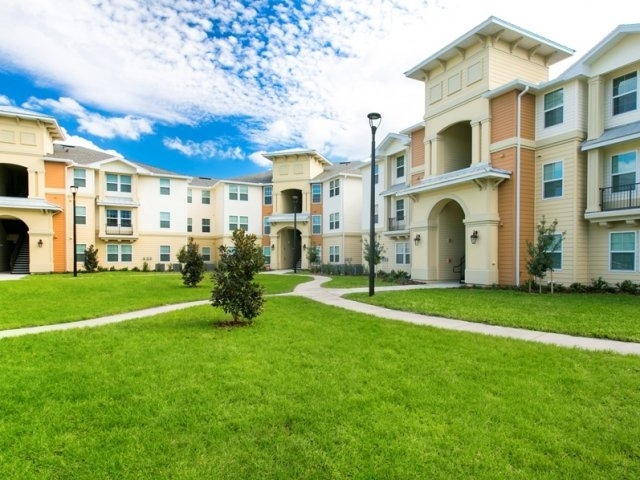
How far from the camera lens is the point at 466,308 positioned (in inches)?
425

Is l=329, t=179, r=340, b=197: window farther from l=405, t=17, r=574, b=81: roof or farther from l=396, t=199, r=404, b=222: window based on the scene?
l=405, t=17, r=574, b=81: roof

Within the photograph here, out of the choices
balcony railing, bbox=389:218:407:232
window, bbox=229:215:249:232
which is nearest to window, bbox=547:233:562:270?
balcony railing, bbox=389:218:407:232

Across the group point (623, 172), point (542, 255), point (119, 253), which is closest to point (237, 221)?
point (119, 253)

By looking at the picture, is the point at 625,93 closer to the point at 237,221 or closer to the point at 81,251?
the point at 237,221

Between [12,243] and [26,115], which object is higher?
[26,115]

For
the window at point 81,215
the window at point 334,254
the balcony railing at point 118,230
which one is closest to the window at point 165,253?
the balcony railing at point 118,230

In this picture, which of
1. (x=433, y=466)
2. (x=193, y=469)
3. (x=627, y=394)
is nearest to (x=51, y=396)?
(x=193, y=469)

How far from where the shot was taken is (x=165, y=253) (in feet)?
114

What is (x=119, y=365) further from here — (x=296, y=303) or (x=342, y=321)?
(x=296, y=303)

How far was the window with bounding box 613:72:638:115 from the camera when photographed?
14593mm

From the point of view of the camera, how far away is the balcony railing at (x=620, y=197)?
1422cm

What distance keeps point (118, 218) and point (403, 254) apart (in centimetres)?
2356

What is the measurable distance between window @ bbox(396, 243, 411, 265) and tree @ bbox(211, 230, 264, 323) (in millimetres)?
16850

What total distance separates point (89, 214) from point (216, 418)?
1257 inches
